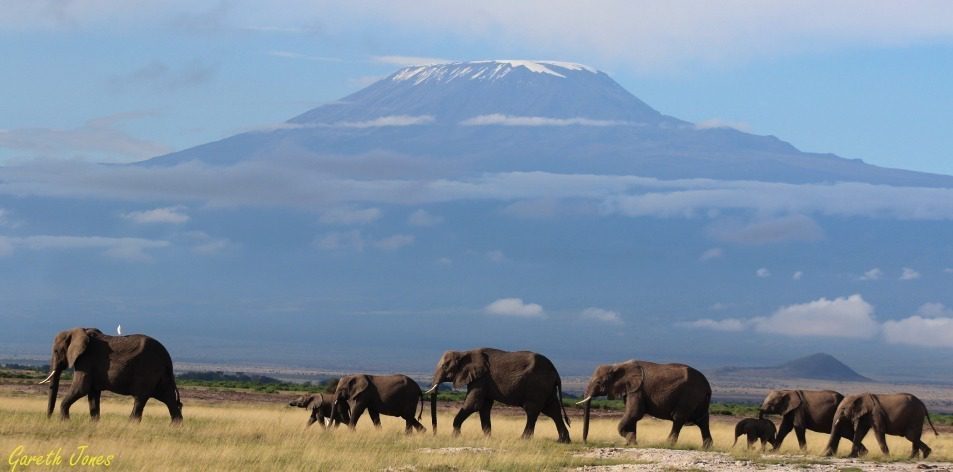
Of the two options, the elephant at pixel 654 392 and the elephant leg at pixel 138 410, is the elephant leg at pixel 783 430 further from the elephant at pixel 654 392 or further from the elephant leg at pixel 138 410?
the elephant leg at pixel 138 410

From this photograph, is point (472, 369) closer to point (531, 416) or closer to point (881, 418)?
point (531, 416)

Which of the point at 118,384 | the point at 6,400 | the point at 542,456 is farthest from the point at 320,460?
the point at 6,400

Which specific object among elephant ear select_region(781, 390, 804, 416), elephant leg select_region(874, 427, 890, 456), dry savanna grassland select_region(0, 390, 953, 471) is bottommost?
dry savanna grassland select_region(0, 390, 953, 471)

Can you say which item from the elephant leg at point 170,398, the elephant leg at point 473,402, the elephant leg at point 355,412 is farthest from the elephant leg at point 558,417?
the elephant leg at point 170,398

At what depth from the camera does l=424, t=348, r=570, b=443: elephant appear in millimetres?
39156

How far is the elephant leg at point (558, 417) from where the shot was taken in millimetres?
38500

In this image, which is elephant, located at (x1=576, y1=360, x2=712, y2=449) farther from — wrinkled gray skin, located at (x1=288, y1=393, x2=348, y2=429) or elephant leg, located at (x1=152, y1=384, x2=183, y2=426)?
elephant leg, located at (x1=152, y1=384, x2=183, y2=426)

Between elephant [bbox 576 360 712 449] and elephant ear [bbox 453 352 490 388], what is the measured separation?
8.55 feet

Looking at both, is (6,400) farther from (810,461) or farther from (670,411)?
(810,461)

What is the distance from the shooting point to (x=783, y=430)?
39.9m

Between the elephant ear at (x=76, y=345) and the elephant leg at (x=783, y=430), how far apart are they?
15.9m

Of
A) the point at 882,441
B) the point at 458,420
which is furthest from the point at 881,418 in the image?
the point at 458,420

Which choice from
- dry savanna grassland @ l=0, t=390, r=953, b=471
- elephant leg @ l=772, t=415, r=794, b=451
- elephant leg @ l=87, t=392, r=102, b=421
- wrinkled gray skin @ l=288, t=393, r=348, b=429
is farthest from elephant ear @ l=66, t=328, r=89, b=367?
elephant leg @ l=772, t=415, r=794, b=451

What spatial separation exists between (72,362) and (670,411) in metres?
13.9
